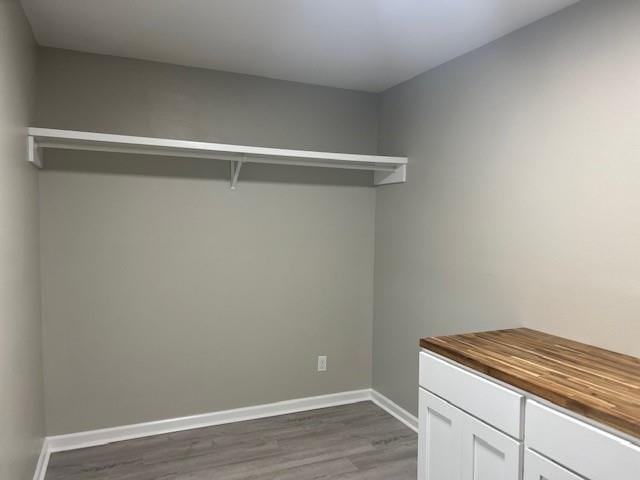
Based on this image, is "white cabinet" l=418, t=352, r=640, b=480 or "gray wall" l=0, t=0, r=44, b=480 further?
"gray wall" l=0, t=0, r=44, b=480

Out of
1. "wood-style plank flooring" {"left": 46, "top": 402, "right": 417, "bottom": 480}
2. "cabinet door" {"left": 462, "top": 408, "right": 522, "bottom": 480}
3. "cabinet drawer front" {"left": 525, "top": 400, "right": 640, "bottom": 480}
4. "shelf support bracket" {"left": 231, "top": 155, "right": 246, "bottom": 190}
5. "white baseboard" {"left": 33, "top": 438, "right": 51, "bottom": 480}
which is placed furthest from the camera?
"shelf support bracket" {"left": 231, "top": 155, "right": 246, "bottom": 190}

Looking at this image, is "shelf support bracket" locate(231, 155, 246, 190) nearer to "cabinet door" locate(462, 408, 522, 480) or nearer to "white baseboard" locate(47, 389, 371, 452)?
"white baseboard" locate(47, 389, 371, 452)

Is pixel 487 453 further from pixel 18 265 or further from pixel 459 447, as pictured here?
pixel 18 265

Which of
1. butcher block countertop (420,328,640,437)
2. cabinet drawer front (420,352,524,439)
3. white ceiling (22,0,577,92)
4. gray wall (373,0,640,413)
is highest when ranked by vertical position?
white ceiling (22,0,577,92)

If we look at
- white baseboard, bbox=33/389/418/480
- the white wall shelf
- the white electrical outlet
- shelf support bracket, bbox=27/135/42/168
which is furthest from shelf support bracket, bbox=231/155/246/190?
white baseboard, bbox=33/389/418/480

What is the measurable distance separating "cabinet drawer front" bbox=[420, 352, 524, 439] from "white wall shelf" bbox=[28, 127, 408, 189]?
4.49ft

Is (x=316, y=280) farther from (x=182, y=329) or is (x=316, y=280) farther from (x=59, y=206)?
(x=59, y=206)

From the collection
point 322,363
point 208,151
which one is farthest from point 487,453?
point 208,151

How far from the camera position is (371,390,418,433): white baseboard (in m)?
2.91

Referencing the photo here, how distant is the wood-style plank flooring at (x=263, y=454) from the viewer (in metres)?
2.38

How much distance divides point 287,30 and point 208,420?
2.40 metres

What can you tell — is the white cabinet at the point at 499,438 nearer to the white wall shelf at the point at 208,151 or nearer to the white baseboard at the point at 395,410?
the white baseboard at the point at 395,410

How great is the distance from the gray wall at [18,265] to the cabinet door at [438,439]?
1.60m

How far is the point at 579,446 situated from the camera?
1252 mm
